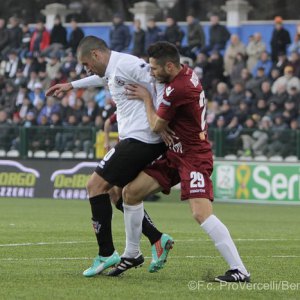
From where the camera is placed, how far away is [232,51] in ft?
94.3

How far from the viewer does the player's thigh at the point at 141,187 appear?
1023 cm

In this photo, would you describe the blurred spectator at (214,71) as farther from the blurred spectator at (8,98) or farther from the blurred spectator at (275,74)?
the blurred spectator at (8,98)

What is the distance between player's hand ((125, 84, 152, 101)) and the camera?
10.1m

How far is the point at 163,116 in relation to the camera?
9.73 meters

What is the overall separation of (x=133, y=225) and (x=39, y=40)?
74.9 feet

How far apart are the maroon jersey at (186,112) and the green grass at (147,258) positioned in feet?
3.95

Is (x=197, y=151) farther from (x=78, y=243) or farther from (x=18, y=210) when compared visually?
(x=18, y=210)

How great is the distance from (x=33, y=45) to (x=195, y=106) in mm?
23254

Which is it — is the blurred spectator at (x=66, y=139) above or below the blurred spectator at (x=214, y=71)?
below

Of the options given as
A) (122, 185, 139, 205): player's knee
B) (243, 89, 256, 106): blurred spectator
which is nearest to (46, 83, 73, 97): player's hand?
(122, 185, 139, 205): player's knee

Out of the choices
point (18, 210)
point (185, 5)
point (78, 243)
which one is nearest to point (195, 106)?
point (78, 243)

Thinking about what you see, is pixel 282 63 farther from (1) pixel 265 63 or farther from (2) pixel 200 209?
(2) pixel 200 209

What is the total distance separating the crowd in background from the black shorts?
14.8 m

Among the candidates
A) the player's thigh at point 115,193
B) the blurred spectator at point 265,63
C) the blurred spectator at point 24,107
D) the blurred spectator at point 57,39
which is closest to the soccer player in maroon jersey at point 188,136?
the player's thigh at point 115,193
